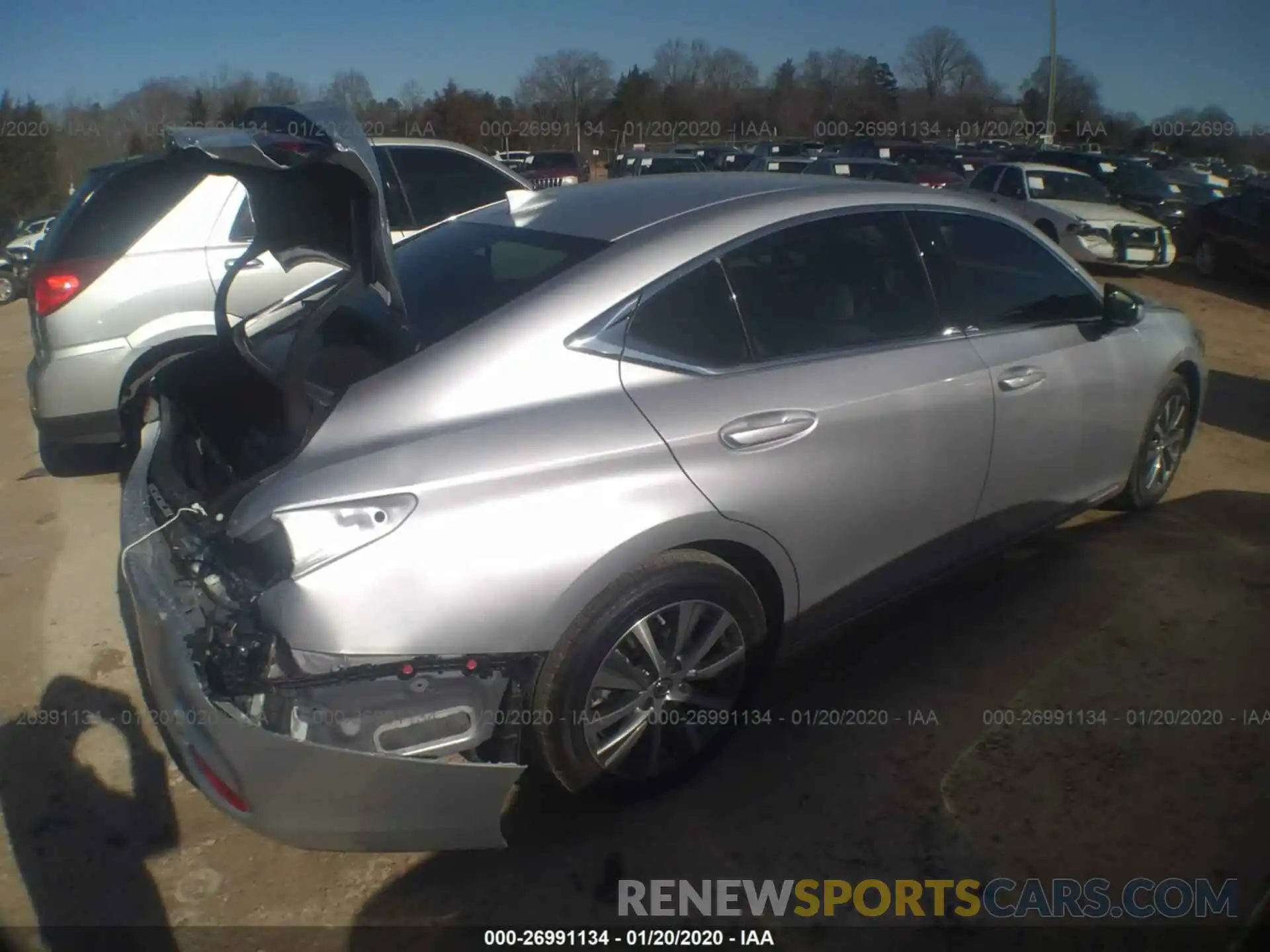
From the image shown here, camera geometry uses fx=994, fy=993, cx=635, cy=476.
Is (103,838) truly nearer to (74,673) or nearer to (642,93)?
(74,673)

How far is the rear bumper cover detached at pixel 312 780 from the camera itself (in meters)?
2.19

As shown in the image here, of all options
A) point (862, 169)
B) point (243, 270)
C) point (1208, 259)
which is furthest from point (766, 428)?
point (862, 169)

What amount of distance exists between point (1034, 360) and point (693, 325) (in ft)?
5.02

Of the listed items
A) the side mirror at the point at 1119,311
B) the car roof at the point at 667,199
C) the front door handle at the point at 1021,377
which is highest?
the car roof at the point at 667,199

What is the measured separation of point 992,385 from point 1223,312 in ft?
35.1

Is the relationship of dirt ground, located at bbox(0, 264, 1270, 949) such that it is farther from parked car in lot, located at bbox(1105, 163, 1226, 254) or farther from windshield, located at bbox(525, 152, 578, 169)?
windshield, located at bbox(525, 152, 578, 169)

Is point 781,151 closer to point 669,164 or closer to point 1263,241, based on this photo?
point 669,164

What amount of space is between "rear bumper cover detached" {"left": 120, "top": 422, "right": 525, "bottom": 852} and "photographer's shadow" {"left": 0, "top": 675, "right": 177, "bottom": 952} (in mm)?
543

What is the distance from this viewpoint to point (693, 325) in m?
2.83

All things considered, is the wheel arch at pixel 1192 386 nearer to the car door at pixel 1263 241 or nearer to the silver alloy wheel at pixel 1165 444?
the silver alloy wheel at pixel 1165 444

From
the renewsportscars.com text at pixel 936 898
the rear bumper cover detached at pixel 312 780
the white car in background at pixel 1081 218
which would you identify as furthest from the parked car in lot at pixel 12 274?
the renewsportscars.com text at pixel 936 898

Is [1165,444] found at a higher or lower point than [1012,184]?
lower

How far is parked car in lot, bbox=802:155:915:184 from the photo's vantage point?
16719 millimetres

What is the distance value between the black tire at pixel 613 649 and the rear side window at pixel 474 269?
0.84 metres
